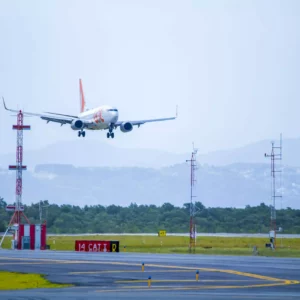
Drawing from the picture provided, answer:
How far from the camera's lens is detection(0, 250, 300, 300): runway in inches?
1468

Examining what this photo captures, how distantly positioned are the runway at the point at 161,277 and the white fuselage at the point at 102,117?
24911 mm

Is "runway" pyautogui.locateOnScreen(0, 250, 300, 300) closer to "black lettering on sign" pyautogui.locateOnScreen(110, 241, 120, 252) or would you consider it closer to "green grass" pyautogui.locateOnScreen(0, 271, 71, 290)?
"green grass" pyautogui.locateOnScreen(0, 271, 71, 290)

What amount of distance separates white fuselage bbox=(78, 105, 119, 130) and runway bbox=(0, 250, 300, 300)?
24.9 meters

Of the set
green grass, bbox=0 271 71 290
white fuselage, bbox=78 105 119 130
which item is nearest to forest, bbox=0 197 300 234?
white fuselage, bbox=78 105 119 130

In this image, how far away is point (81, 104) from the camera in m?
126

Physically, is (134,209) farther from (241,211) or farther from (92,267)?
(92,267)

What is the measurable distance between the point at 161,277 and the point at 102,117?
45.3 meters

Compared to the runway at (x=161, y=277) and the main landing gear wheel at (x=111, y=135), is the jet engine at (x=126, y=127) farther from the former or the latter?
the runway at (x=161, y=277)

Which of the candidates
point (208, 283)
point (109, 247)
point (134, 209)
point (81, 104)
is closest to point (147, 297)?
point (208, 283)

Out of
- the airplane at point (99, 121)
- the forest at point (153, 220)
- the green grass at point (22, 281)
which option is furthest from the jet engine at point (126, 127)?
the forest at point (153, 220)

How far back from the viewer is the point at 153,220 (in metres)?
167

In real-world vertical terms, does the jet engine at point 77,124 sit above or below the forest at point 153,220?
above

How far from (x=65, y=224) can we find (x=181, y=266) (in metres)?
99.3

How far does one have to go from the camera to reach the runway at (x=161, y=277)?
3728cm
